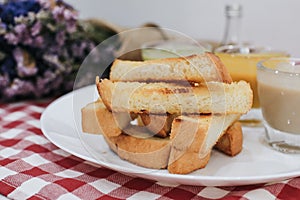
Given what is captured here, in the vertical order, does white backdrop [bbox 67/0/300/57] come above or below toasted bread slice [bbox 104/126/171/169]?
above

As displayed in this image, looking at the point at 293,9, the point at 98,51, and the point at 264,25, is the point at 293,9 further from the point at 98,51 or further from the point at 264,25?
the point at 98,51

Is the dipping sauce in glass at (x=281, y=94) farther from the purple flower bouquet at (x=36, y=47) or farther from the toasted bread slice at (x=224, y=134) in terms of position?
the purple flower bouquet at (x=36, y=47)

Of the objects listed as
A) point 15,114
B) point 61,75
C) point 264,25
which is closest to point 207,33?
point 264,25

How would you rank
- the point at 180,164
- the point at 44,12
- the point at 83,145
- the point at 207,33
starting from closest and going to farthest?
the point at 180,164 → the point at 83,145 → the point at 44,12 → the point at 207,33

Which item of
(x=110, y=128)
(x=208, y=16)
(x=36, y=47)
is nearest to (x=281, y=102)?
(x=110, y=128)

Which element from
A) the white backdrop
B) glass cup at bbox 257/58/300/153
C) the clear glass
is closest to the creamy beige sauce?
glass cup at bbox 257/58/300/153

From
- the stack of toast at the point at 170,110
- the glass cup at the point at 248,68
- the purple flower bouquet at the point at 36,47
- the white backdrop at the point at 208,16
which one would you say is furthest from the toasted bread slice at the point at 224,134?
the white backdrop at the point at 208,16

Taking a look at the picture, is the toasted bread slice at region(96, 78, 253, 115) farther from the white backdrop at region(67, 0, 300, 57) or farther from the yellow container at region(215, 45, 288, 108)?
the white backdrop at region(67, 0, 300, 57)
